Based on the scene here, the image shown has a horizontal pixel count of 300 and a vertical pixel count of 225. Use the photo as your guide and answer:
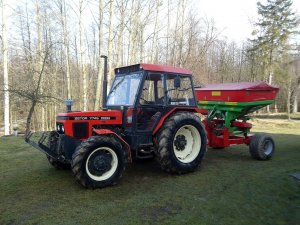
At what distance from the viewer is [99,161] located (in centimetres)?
475

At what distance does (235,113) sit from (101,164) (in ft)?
13.5

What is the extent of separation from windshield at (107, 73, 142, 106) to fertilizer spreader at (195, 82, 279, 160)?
2.53 m

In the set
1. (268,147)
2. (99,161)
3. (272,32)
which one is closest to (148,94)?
(99,161)

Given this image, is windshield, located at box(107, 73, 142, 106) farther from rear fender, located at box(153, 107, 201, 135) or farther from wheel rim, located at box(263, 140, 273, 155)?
wheel rim, located at box(263, 140, 273, 155)

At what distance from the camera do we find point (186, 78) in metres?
6.23

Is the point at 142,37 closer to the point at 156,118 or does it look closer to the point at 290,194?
the point at 156,118

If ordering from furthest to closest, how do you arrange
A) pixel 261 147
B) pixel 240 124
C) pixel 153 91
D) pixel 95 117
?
pixel 240 124 < pixel 261 147 < pixel 153 91 < pixel 95 117

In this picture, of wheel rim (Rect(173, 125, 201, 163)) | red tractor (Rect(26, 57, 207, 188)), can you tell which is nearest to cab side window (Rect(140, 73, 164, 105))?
red tractor (Rect(26, 57, 207, 188))

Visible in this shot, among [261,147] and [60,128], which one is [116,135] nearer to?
[60,128]

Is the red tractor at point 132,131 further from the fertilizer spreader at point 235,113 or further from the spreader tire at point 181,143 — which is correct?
the fertilizer spreader at point 235,113

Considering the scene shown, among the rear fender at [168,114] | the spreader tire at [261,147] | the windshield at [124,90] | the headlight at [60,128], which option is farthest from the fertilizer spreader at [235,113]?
the headlight at [60,128]

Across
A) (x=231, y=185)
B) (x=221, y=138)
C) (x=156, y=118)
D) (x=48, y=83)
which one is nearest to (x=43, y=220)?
(x=156, y=118)

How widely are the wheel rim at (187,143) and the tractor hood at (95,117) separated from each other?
1276mm

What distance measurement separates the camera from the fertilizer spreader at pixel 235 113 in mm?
7090
